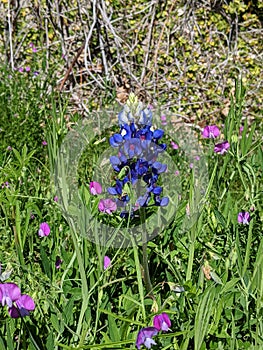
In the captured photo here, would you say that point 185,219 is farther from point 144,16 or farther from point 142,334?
point 144,16

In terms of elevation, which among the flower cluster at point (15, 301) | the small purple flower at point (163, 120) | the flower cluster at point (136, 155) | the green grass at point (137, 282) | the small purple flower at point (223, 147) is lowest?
the small purple flower at point (163, 120)

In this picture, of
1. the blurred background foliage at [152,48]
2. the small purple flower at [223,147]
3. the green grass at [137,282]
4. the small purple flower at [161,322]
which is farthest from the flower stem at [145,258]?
the blurred background foliage at [152,48]

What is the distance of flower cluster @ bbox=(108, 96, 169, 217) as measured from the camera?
1449 millimetres

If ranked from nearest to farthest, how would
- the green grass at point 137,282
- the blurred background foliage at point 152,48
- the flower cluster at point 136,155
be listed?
the green grass at point 137,282, the flower cluster at point 136,155, the blurred background foliage at point 152,48

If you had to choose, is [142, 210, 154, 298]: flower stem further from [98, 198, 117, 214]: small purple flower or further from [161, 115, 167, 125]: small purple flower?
[161, 115, 167, 125]: small purple flower

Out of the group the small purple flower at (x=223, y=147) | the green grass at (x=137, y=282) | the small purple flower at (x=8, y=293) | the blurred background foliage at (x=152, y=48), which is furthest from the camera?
the blurred background foliage at (x=152, y=48)

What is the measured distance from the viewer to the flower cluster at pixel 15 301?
120 centimetres

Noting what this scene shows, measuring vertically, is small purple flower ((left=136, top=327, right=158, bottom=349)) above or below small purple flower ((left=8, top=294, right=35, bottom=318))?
below

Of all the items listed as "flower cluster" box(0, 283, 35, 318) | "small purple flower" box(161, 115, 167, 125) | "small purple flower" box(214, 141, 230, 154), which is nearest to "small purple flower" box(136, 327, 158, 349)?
Answer: "flower cluster" box(0, 283, 35, 318)

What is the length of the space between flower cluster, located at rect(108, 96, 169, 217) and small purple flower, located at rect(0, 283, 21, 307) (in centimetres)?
36

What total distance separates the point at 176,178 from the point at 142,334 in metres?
1.58

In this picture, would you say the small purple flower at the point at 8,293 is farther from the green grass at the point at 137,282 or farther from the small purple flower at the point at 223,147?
the small purple flower at the point at 223,147

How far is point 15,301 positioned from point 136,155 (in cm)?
46

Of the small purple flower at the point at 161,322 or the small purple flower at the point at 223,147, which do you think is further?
the small purple flower at the point at 223,147
